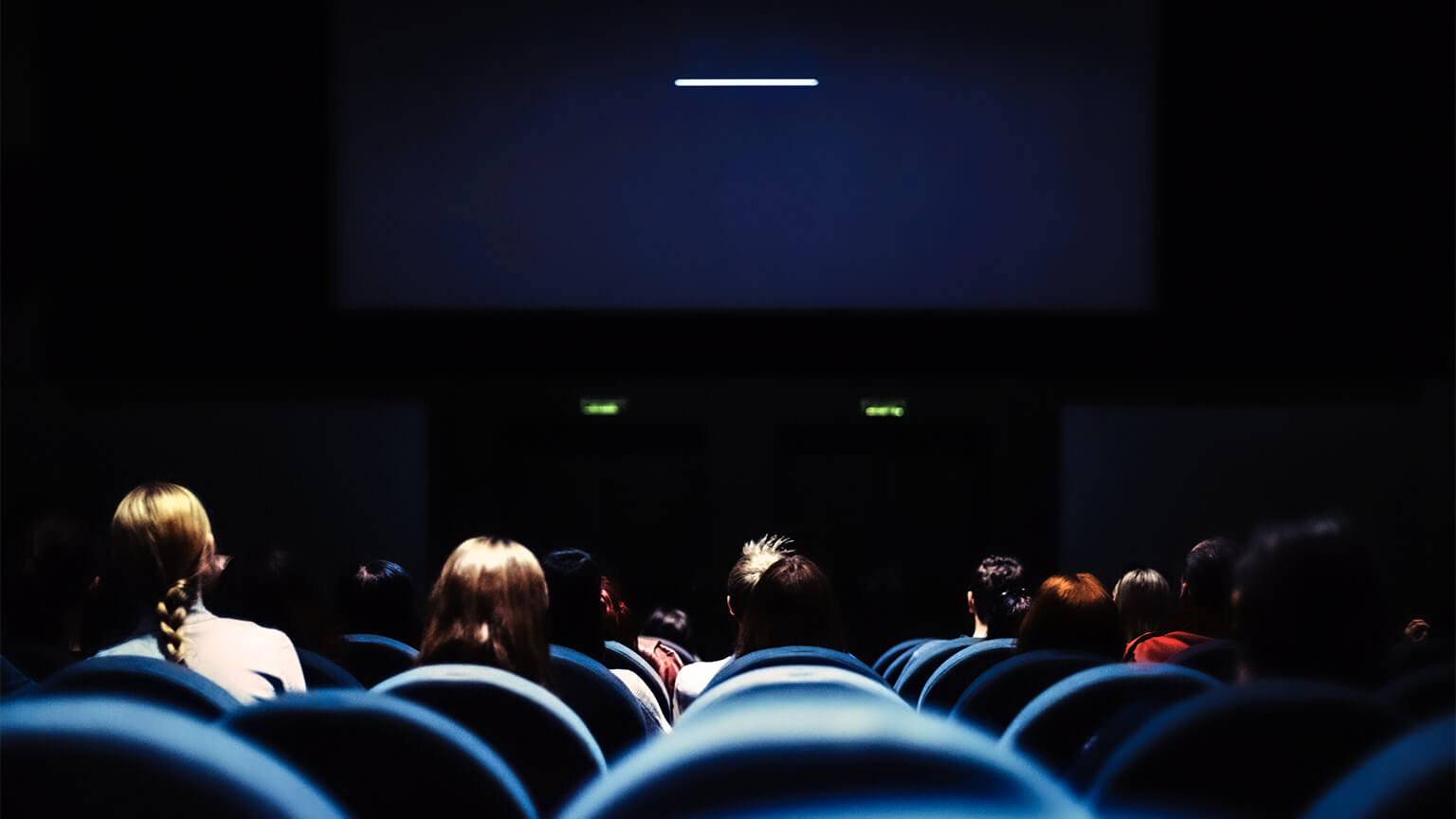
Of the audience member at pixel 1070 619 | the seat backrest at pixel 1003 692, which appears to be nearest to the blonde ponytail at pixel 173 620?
the seat backrest at pixel 1003 692

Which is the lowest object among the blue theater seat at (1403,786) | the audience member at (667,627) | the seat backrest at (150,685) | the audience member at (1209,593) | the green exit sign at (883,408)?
the audience member at (667,627)

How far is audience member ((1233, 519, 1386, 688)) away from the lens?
155 centimetres

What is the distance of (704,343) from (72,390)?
163 inches

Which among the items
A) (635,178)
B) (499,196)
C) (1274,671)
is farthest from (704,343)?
(1274,671)

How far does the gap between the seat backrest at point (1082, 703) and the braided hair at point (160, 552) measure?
161 cm

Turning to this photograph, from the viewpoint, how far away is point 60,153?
6.78 m

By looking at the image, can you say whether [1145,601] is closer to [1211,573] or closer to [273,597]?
[1211,573]

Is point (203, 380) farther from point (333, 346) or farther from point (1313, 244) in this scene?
point (1313, 244)

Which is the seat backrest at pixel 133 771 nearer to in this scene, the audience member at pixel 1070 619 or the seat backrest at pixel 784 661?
the seat backrest at pixel 784 661

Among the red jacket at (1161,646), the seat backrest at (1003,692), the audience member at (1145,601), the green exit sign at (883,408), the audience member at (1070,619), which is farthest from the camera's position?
the green exit sign at (883,408)

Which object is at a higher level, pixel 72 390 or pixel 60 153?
pixel 60 153

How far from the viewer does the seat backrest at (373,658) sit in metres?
2.69

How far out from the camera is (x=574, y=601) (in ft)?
9.18

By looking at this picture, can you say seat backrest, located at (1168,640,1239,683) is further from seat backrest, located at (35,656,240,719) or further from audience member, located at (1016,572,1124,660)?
seat backrest, located at (35,656,240,719)
